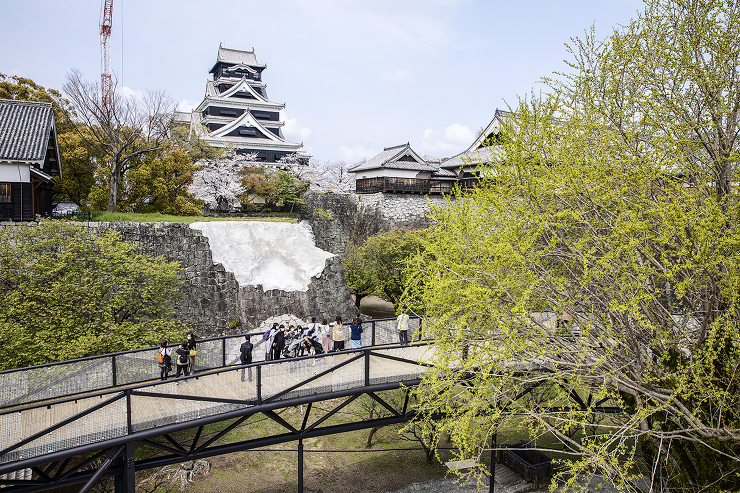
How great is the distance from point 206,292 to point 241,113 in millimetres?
33661

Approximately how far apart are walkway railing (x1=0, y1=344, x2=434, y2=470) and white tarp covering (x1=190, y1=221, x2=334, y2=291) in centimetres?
1273

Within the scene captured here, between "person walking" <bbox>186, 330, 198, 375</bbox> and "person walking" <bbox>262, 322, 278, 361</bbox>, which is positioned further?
"person walking" <bbox>262, 322, 278, 361</bbox>

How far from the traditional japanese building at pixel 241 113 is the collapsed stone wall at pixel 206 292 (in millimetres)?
20373

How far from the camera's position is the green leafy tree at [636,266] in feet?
24.0

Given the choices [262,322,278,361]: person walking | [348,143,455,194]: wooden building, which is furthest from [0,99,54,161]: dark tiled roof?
[348,143,455,194]: wooden building

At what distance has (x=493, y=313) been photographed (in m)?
8.83

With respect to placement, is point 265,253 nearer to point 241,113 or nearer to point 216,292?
point 216,292

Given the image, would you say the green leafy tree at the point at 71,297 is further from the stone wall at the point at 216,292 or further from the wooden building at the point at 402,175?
the wooden building at the point at 402,175

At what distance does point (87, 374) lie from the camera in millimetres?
10352

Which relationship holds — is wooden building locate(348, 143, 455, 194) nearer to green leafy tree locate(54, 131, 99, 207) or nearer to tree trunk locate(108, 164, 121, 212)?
tree trunk locate(108, 164, 121, 212)

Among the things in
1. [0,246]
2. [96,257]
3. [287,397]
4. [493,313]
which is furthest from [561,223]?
[0,246]

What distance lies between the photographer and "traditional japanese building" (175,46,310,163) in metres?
45.2

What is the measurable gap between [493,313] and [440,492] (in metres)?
7.18

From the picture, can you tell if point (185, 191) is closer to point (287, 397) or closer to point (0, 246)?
point (0, 246)
